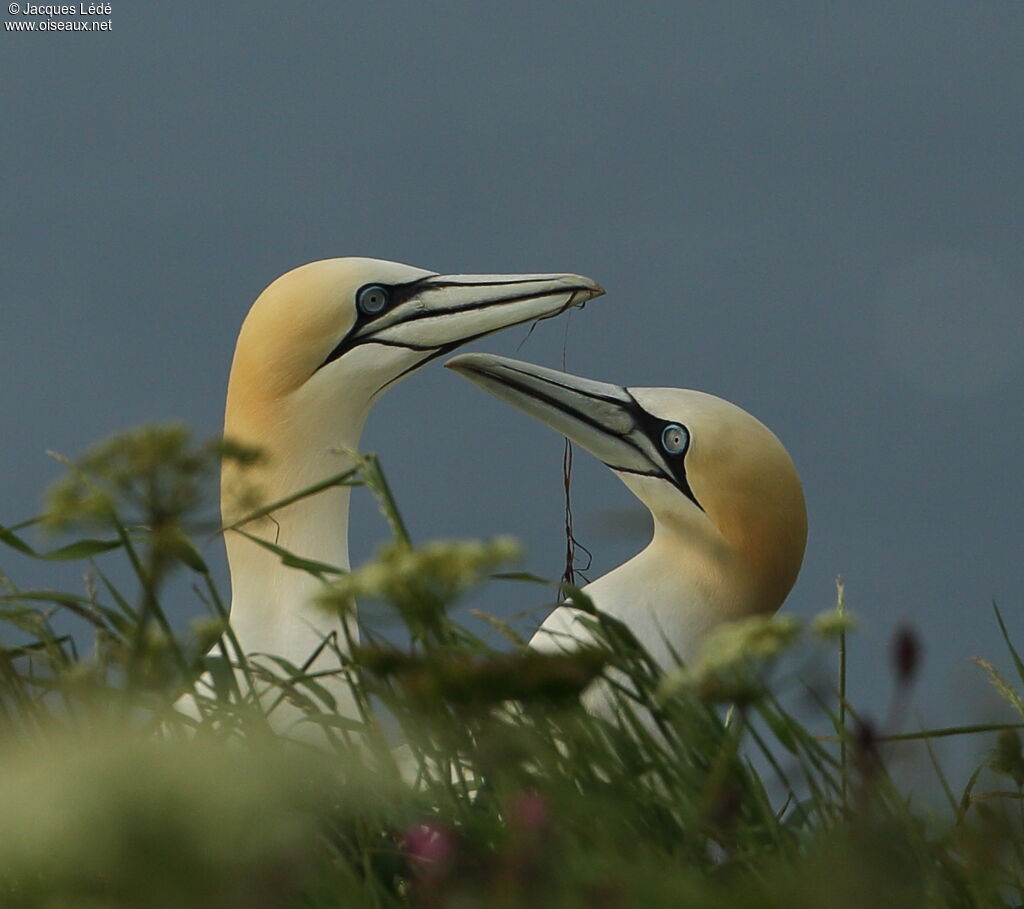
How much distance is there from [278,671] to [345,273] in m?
1.41

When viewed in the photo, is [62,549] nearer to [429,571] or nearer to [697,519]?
[429,571]

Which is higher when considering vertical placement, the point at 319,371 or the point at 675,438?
the point at 319,371

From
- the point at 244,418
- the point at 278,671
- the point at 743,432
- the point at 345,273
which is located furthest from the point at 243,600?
the point at 743,432

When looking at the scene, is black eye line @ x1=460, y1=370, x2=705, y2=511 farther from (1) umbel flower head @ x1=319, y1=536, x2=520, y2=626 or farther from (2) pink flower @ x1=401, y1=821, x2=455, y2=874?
(1) umbel flower head @ x1=319, y1=536, x2=520, y2=626

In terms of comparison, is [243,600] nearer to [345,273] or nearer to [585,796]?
[345,273]

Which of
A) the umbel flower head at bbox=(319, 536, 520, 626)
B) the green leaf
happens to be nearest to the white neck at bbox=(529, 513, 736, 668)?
the green leaf

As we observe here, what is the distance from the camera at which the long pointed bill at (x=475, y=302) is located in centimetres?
559

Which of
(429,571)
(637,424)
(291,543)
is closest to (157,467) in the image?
(429,571)

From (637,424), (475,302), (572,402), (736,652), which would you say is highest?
(475,302)

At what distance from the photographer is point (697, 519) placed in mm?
5465

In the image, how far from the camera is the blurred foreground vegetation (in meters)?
1.09

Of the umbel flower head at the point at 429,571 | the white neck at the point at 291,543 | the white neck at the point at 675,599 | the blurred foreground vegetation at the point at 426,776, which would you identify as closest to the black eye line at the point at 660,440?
the white neck at the point at 675,599

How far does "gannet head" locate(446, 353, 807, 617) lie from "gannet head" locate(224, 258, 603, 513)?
0.77 ft

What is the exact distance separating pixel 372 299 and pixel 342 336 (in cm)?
22
